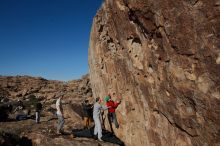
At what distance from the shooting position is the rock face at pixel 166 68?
7.29m

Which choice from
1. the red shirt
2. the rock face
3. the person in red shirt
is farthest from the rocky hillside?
the rock face

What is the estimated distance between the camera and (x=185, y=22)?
7.66 m

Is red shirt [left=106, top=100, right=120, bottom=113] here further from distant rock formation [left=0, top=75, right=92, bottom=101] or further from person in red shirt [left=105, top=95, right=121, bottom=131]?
distant rock formation [left=0, top=75, right=92, bottom=101]

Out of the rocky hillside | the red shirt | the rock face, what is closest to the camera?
the rock face

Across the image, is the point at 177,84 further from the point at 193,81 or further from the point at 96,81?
the point at 96,81

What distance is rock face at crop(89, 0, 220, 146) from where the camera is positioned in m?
7.29

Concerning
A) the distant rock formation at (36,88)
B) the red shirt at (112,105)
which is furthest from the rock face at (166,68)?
the distant rock formation at (36,88)

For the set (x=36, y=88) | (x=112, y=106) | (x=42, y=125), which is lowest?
(x=42, y=125)

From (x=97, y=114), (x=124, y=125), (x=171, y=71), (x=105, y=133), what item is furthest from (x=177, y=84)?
(x=105, y=133)

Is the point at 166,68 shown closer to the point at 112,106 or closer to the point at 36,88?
the point at 112,106

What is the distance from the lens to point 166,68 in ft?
29.1

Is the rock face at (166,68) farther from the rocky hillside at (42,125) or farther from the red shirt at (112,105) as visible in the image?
the rocky hillside at (42,125)

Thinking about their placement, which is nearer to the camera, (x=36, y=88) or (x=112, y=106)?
(x=112, y=106)

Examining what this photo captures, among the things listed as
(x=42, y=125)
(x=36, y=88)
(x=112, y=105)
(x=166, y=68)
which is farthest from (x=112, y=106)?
(x=36, y=88)
